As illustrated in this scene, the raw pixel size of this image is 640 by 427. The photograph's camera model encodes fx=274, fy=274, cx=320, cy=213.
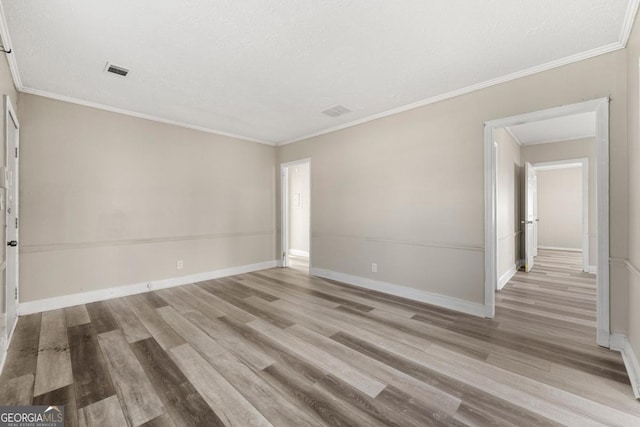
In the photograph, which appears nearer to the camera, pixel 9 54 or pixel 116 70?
pixel 9 54

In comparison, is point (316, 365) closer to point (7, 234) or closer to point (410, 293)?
point (410, 293)

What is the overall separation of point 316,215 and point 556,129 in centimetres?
463

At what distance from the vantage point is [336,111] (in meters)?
4.00

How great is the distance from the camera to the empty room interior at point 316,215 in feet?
6.29

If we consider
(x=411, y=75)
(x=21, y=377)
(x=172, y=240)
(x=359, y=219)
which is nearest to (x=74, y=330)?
(x=21, y=377)

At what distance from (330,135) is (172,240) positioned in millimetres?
3175

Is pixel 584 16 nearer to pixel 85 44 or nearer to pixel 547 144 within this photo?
pixel 85 44

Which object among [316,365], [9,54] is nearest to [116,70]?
[9,54]

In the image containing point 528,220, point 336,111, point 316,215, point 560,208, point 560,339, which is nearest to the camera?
point 560,339

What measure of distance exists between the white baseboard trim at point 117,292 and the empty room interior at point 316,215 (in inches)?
1.0

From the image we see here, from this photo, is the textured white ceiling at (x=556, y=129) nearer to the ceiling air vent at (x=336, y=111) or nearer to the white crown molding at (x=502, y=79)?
the white crown molding at (x=502, y=79)

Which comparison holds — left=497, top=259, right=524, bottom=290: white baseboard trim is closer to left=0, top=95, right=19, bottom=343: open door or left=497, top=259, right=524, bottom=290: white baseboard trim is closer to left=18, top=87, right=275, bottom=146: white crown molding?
left=18, top=87, right=275, bottom=146: white crown molding

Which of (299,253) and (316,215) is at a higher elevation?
(316,215)

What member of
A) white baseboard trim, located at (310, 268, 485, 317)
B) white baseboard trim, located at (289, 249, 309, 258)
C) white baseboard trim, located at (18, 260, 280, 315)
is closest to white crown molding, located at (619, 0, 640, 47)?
white baseboard trim, located at (310, 268, 485, 317)
